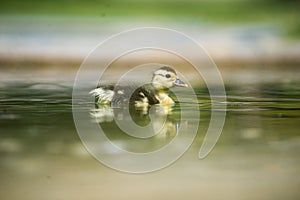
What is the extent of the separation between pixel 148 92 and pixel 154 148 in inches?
9.0

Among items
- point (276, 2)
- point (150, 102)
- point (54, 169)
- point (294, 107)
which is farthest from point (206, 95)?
point (54, 169)

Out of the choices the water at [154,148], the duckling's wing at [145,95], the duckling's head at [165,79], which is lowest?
the water at [154,148]

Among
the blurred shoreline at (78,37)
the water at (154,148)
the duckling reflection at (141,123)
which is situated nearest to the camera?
the water at (154,148)

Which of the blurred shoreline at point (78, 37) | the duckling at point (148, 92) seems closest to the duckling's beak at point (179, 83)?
the duckling at point (148, 92)

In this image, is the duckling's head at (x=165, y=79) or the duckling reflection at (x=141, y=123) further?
the duckling's head at (x=165, y=79)

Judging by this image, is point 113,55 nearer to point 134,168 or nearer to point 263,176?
point 134,168

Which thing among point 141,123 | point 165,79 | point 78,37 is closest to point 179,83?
point 165,79

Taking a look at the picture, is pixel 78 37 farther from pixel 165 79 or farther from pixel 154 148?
pixel 154 148

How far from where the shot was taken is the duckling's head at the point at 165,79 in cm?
183

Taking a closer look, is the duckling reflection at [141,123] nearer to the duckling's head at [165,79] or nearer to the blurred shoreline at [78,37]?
the duckling's head at [165,79]

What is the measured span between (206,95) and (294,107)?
32cm

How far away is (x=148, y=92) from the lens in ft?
6.03

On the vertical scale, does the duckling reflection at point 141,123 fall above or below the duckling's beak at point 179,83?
below

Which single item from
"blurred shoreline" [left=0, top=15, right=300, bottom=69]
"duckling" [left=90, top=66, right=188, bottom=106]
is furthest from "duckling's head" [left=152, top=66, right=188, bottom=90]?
"blurred shoreline" [left=0, top=15, right=300, bottom=69]
